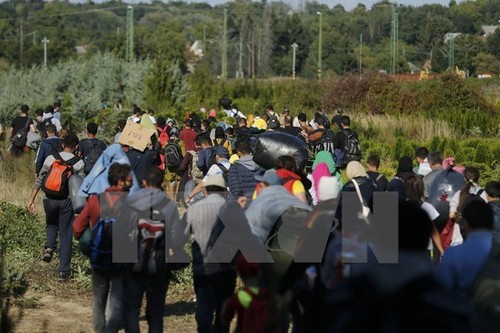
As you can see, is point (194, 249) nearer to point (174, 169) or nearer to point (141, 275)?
point (141, 275)

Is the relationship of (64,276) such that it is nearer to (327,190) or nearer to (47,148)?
(47,148)

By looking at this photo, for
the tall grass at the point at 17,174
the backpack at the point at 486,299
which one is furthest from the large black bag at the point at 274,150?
the tall grass at the point at 17,174

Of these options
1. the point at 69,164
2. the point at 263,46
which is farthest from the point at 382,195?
the point at 263,46

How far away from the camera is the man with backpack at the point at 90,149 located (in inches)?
543

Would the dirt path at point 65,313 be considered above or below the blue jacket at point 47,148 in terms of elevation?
below

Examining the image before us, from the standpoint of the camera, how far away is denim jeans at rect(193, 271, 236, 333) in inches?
336

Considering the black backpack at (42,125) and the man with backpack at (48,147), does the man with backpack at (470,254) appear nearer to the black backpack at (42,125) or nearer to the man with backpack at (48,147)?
the man with backpack at (48,147)

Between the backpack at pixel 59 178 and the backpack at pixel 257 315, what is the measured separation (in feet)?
17.3

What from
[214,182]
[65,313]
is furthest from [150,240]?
[65,313]

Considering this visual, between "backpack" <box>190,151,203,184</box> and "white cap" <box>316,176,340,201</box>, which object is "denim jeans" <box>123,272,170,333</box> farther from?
"backpack" <box>190,151,203,184</box>

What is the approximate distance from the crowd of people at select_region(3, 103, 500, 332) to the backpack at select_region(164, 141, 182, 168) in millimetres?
4573

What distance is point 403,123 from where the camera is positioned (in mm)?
29344

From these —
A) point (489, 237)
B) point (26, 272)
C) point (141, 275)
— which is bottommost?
point (26, 272)

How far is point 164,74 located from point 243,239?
3173 centimetres
